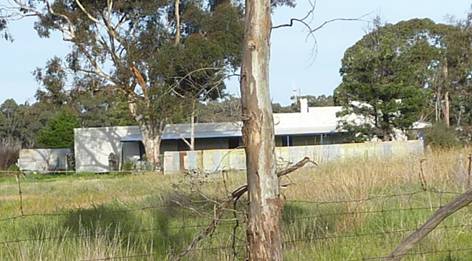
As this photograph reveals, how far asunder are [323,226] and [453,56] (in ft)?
138

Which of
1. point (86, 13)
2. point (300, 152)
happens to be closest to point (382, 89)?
point (300, 152)

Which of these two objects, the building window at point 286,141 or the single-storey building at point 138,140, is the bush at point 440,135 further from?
the building window at point 286,141

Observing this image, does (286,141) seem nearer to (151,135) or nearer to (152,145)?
(152,145)

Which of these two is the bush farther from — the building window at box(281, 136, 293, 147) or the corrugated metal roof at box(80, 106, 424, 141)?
the building window at box(281, 136, 293, 147)

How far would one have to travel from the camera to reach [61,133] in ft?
176

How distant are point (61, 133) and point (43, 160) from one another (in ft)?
17.0

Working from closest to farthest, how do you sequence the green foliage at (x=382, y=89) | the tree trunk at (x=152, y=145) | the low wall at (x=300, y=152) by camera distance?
1. the low wall at (x=300, y=152)
2. the green foliage at (x=382, y=89)
3. the tree trunk at (x=152, y=145)

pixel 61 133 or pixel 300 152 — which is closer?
pixel 300 152

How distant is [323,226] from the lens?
25.3 ft

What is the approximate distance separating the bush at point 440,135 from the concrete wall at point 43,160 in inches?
994

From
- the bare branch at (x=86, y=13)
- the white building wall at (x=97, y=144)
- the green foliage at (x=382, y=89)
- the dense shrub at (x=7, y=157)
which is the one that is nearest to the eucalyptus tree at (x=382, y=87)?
the green foliage at (x=382, y=89)

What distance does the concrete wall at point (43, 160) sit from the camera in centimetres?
4778

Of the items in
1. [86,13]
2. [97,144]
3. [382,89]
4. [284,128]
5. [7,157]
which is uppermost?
[86,13]

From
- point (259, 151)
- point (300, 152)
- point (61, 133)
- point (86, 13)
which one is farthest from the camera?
point (61, 133)
